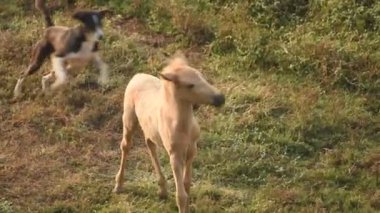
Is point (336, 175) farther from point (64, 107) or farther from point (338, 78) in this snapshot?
point (64, 107)

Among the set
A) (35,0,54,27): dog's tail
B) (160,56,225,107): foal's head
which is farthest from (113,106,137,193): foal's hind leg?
(35,0,54,27): dog's tail

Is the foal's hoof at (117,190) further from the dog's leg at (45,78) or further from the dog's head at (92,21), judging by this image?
the dog's leg at (45,78)

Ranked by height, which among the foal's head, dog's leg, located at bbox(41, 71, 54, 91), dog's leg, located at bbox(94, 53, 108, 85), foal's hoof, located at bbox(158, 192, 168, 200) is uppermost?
the foal's head

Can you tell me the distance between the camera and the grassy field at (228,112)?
21.6 ft

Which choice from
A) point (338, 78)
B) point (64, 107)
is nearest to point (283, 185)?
point (338, 78)

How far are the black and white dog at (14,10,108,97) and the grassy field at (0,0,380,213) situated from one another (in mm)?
462

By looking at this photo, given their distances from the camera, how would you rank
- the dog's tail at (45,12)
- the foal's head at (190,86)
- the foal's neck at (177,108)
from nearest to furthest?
the foal's head at (190,86) → the foal's neck at (177,108) → the dog's tail at (45,12)

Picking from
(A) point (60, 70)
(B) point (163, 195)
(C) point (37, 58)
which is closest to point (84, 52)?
(A) point (60, 70)

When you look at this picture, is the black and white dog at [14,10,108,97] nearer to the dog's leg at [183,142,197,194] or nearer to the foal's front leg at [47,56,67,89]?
the foal's front leg at [47,56,67,89]

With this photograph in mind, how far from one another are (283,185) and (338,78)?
80.0 inches

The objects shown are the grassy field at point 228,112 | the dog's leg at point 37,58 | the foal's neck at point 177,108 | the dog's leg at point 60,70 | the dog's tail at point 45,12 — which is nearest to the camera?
the foal's neck at point 177,108

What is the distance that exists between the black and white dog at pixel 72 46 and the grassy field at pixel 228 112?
0.46m

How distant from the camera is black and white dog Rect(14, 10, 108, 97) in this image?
7.22 m

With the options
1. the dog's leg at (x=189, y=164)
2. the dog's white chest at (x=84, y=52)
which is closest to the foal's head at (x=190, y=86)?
the dog's leg at (x=189, y=164)
